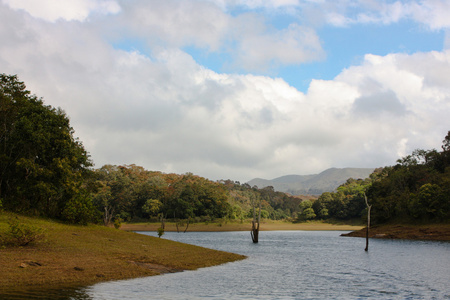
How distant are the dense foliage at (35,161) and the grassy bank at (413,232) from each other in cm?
7090

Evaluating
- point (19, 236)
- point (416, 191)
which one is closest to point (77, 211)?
point (19, 236)

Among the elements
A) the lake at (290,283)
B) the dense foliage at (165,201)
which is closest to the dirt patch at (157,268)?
the lake at (290,283)

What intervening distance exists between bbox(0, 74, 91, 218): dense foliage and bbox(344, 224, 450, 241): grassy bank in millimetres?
70898

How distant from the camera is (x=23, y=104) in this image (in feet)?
152

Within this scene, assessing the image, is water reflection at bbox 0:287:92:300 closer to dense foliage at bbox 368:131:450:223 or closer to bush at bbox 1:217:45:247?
bush at bbox 1:217:45:247

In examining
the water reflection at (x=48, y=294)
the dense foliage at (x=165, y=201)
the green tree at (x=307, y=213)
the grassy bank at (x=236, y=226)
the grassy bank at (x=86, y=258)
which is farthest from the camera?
the green tree at (x=307, y=213)

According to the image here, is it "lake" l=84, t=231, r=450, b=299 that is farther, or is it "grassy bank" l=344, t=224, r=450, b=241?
"grassy bank" l=344, t=224, r=450, b=241

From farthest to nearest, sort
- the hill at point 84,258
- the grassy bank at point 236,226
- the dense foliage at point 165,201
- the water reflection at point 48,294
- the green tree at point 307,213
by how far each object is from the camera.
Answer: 1. the green tree at point 307,213
2. the dense foliage at point 165,201
3. the grassy bank at point 236,226
4. the hill at point 84,258
5. the water reflection at point 48,294

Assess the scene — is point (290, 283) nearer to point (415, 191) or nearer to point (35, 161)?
point (35, 161)

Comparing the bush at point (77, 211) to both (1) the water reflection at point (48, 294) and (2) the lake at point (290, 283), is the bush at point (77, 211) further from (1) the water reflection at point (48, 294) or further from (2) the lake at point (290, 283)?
(1) the water reflection at point (48, 294)

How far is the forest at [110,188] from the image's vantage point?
42.8 meters

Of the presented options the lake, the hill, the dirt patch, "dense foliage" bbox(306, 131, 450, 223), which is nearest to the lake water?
the lake

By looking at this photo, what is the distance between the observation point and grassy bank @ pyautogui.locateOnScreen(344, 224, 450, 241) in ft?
263

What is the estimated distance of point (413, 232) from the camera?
8575 centimetres
